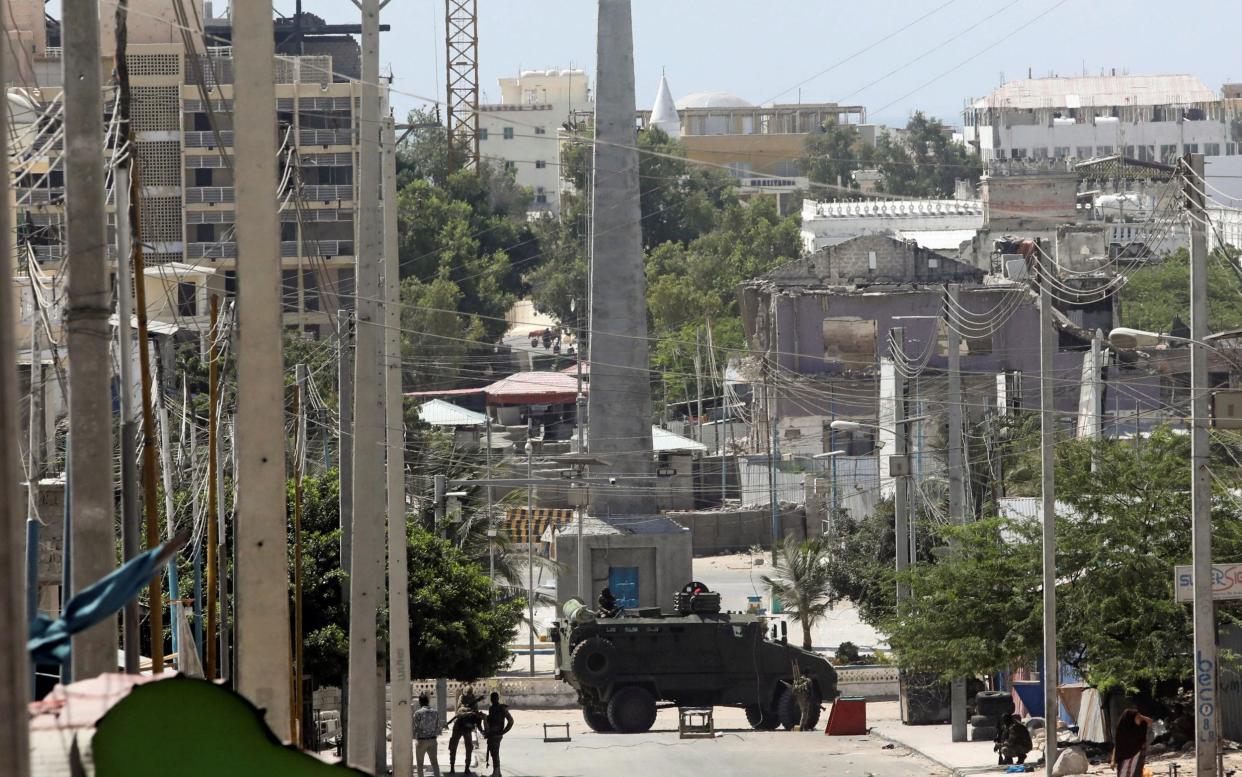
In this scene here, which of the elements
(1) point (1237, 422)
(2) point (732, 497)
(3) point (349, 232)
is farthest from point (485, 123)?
(1) point (1237, 422)

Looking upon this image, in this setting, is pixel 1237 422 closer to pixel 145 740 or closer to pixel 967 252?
pixel 145 740

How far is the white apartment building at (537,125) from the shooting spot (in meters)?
144

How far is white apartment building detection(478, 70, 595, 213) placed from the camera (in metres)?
144

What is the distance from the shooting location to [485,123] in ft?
488

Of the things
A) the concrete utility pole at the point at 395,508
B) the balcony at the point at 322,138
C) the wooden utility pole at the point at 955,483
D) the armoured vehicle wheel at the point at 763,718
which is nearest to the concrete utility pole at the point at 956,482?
the wooden utility pole at the point at 955,483

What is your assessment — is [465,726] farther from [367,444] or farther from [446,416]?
[446,416]

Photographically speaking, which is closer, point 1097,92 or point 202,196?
point 202,196

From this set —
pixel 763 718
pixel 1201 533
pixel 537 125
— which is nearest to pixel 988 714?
pixel 763 718

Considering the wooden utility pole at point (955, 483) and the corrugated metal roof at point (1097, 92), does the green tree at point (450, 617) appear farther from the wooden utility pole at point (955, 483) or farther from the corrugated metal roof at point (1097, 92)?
the corrugated metal roof at point (1097, 92)

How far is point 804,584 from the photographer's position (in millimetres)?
48219

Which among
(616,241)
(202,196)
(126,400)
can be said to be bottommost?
(126,400)

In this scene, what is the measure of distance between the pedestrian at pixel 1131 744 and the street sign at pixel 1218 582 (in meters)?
1.50

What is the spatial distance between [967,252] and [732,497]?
56.6 ft

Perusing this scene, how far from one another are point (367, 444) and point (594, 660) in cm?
1654
